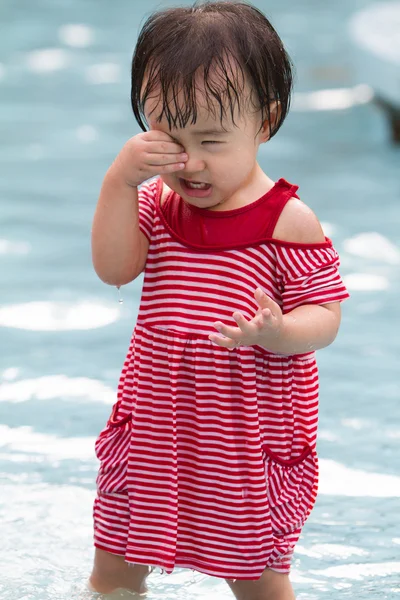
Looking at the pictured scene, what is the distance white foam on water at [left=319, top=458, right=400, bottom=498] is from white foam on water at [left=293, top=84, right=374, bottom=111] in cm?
→ 346

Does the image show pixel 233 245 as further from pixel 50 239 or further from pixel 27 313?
pixel 50 239

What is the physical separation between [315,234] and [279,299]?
121 millimetres

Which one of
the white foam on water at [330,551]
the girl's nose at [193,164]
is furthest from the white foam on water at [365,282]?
the girl's nose at [193,164]

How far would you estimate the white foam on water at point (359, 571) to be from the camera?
94.0 inches

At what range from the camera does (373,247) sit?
4266 mm

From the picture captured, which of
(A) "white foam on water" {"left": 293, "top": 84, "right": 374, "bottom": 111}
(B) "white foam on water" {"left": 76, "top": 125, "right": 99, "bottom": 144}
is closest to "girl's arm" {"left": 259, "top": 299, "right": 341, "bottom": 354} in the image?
(B) "white foam on water" {"left": 76, "top": 125, "right": 99, "bottom": 144}

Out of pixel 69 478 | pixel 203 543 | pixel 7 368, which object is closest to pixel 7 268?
pixel 7 368

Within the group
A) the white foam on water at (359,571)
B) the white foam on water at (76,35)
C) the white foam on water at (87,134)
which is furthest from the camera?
the white foam on water at (76,35)

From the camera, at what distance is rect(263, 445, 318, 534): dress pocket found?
1918mm

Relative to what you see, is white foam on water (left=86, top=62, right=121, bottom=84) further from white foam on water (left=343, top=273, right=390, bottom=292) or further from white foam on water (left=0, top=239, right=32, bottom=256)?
white foam on water (left=343, top=273, right=390, bottom=292)

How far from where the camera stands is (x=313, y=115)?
5.93 metres

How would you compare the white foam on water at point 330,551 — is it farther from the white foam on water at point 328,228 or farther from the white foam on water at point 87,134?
the white foam on water at point 87,134

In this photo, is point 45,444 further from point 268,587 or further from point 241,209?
point 241,209

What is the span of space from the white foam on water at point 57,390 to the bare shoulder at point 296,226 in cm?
143
